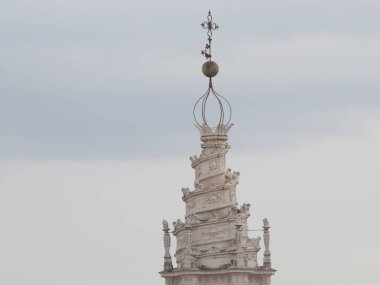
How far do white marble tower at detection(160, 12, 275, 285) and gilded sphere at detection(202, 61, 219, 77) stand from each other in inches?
81.4

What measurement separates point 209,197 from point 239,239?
8.44 ft

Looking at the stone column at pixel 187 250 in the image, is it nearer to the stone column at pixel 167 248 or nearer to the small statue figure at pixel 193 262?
the small statue figure at pixel 193 262

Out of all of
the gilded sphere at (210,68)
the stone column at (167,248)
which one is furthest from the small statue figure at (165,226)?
the gilded sphere at (210,68)

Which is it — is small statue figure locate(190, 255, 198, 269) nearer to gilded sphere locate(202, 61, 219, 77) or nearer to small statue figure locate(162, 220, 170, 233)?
small statue figure locate(162, 220, 170, 233)

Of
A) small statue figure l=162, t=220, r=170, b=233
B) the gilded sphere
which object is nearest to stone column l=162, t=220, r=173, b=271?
small statue figure l=162, t=220, r=170, b=233

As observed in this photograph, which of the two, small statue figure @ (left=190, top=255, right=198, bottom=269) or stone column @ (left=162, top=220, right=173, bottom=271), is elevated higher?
stone column @ (left=162, top=220, right=173, bottom=271)

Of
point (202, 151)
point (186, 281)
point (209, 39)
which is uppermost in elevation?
point (209, 39)

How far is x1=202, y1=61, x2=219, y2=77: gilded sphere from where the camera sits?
79.0 meters

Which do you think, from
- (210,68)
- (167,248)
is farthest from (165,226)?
Result: (210,68)

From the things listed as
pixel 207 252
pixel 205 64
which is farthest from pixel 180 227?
pixel 205 64

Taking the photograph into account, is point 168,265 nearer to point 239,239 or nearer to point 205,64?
point 239,239

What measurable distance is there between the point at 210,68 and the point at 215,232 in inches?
304

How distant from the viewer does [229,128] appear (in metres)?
78.4

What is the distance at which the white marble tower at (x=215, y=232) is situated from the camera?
76.6 metres
